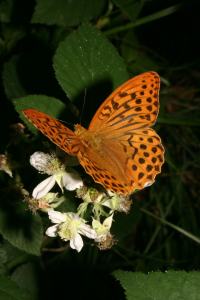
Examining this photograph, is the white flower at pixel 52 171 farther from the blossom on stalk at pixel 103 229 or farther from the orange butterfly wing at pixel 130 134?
the blossom on stalk at pixel 103 229

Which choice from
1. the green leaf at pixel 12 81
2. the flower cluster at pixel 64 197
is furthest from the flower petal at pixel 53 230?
the green leaf at pixel 12 81

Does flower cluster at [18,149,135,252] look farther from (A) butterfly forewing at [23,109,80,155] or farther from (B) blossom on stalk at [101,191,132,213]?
(A) butterfly forewing at [23,109,80,155]

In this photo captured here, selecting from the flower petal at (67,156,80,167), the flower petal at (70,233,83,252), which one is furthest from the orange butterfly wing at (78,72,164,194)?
the flower petal at (70,233,83,252)

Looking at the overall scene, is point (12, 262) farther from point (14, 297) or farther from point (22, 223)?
point (14, 297)

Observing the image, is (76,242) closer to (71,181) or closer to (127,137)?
(71,181)

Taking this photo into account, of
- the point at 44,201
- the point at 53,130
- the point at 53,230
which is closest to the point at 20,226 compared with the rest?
the point at 53,230

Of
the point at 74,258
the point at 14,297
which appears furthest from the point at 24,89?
the point at 74,258
